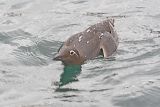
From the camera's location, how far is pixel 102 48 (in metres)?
9.73

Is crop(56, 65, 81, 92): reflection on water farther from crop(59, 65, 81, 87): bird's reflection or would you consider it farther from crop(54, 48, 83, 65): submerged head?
crop(54, 48, 83, 65): submerged head

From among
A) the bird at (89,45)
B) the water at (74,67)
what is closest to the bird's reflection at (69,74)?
the water at (74,67)

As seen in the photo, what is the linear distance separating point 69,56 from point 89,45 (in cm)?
87

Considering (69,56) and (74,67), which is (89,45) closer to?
(74,67)

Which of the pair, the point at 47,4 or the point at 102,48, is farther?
the point at 47,4

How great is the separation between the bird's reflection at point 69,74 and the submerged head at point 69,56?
0.43 ft

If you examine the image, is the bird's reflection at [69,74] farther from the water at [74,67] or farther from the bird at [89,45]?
the bird at [89,45]

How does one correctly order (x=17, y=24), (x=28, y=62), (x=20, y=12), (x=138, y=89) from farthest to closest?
(x=20, y=12) < (x=17, y=24) < (x=28, y=62) < (x=138, y=89)

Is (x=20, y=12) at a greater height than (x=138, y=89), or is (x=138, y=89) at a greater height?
(x=20, y=12)

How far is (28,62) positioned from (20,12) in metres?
4.14

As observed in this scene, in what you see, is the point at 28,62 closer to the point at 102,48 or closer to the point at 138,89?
the point at 102,48

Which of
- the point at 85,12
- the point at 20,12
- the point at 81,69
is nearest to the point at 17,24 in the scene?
the point at 20,12

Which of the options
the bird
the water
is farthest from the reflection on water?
the bird

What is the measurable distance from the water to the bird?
180 mm
